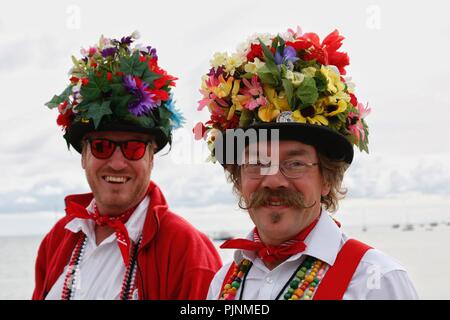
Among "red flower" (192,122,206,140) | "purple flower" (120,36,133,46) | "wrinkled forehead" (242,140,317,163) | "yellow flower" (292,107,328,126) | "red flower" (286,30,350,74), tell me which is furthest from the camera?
"purple flower" (120,36,133,46)

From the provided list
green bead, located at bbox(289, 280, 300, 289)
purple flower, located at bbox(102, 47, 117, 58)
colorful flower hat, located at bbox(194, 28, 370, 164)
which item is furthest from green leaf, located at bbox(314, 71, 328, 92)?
purple flower, located at bbox(102, 47, 117, 58)

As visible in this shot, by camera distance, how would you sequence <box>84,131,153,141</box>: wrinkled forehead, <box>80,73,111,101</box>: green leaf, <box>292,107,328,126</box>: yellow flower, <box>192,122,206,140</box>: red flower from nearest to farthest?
<box>292,107,328,126</box>: yellow flower, <box>192,122,206,140</box>: red flower, <box>84,131,153,141</box>: wrinkled forehead, <box>80,73,111,101</box>: green leaf

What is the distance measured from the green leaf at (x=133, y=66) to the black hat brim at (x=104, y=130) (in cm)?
41

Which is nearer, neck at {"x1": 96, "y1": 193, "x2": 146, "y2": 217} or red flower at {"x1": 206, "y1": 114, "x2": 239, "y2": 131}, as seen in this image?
red flower at {"x1": 206, "y1": 114, "x2": 239, "y2": 131}

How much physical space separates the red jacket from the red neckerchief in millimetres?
735

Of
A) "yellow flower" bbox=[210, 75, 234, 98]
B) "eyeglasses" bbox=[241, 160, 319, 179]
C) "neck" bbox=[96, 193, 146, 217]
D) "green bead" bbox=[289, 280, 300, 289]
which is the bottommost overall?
Result: "green bead" bbox=[289, 280, 300, 289]

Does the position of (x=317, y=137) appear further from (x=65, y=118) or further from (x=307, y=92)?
(x=65, y=118)

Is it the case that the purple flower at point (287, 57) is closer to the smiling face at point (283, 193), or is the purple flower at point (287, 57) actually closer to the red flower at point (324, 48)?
the red flower at point (324, 48)

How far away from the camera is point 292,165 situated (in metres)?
3.30

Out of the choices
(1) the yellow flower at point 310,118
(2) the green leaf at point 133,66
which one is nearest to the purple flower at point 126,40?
(2) the green leaf at point 133,66

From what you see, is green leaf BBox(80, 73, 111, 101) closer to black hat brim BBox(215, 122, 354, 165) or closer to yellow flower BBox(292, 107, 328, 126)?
black hat brim BBox(215, 122, 354, 165)

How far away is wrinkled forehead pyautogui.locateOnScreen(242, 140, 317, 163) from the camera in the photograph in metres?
3.29
